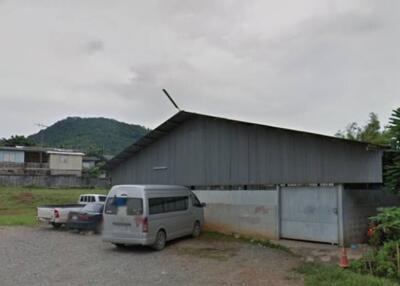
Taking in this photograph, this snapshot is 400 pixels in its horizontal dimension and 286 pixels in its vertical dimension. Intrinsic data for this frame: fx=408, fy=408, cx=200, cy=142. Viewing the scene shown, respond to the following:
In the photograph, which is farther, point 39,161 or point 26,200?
point 39,161

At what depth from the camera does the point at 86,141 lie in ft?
256

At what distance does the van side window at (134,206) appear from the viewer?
41.0 feet

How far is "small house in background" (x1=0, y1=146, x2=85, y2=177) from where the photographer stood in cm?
4994

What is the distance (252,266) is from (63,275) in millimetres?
4659

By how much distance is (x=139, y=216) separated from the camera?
40.8ft

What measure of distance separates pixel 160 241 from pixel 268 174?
4.52 m

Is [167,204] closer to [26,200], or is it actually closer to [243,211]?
[243,211]

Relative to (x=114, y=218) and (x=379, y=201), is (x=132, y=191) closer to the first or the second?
(x=114, y=218)

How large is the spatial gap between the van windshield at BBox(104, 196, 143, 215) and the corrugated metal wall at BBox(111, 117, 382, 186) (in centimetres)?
448

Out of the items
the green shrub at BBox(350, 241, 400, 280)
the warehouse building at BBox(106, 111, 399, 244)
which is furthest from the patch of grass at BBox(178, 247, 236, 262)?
the green shrub at BBox(350, 241, 400, 280)

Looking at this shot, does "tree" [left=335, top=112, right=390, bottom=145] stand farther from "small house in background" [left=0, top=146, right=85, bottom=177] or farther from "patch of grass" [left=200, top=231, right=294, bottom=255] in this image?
"small house in background" [left=0, top=146, right=85, bottom=177]

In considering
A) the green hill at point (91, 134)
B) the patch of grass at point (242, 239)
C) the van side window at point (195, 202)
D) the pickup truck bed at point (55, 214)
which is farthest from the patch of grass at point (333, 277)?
the green hill at point (91, 134)

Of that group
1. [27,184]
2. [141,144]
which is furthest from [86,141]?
[141,144]

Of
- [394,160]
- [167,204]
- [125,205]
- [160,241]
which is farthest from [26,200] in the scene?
[394,160]
